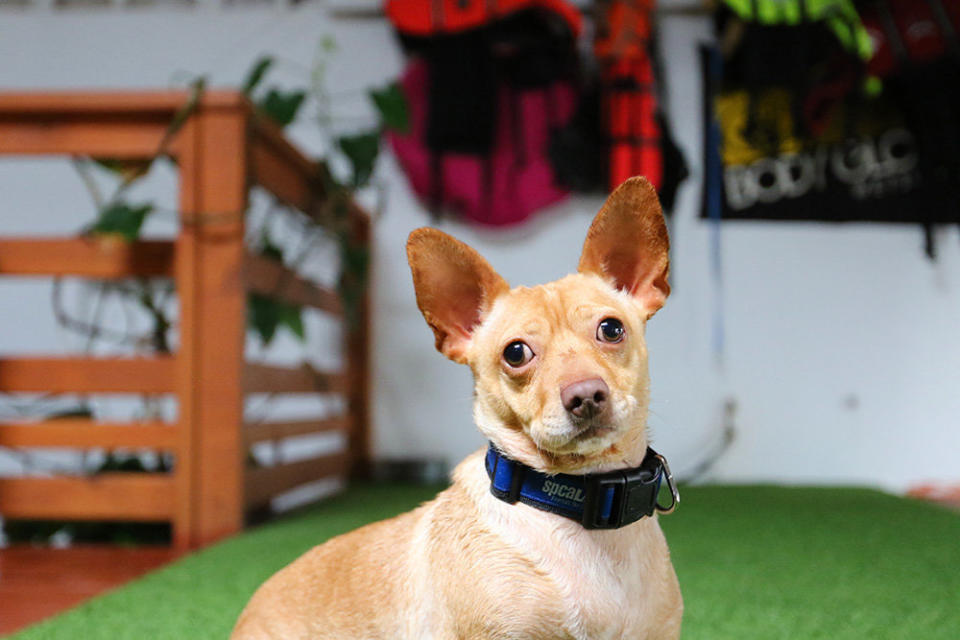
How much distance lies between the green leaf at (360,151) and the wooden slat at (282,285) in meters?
0.44

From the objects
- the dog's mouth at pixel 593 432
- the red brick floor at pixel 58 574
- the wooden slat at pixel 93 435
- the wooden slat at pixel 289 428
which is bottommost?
the red brick floor at pixel 58 574

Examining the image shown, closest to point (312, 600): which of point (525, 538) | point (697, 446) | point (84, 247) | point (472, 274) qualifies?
point (525, 538)

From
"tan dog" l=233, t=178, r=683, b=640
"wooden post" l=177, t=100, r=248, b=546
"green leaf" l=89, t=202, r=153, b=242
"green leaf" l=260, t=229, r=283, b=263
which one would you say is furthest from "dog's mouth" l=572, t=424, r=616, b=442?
"green leaf" l=260, t=229, r=283, b=263

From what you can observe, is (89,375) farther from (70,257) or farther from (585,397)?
(585,397)

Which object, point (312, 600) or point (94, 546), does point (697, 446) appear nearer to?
point (94, 546)

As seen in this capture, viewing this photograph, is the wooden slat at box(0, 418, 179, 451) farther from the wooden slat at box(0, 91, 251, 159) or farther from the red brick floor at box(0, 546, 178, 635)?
the wooden slat at box(0, 91, 251, 159)

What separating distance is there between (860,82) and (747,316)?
43.8 inches

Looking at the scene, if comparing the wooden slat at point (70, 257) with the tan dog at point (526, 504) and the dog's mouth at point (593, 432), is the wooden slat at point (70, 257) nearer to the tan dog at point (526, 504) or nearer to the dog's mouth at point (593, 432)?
the tan dog at point (526, 504)

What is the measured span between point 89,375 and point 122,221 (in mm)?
422

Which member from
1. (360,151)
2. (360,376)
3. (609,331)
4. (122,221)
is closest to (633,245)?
(609,331)

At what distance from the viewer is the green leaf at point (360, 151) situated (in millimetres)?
2861

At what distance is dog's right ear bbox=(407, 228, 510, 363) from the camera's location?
860 mm

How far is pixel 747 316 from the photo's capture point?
144 inches

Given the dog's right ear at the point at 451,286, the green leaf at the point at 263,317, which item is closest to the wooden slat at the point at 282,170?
the green leaf at the point at 263,317
